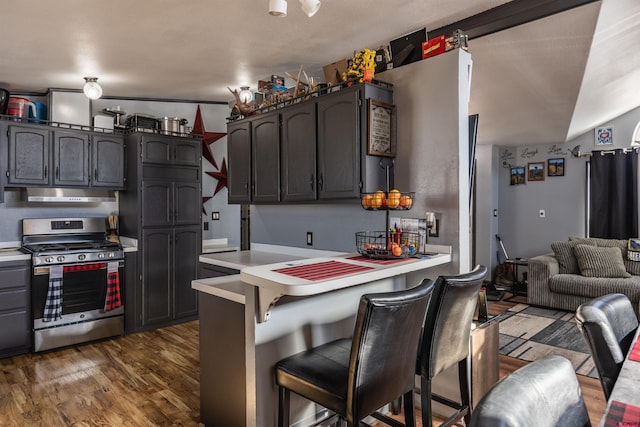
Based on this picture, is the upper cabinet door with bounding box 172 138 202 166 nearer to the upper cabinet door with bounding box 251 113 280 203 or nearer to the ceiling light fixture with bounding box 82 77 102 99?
the ceiling light fixture with bounding box 82 77 102 99

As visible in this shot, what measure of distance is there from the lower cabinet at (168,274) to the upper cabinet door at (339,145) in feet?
8.16

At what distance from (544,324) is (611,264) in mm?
1225

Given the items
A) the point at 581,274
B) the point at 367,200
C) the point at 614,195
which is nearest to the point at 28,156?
the point at 367,200

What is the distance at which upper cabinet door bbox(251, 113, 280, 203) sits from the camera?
129 inches

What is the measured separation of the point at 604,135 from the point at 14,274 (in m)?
7.34

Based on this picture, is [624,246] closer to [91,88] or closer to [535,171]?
[535,171]

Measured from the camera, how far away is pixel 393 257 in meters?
2.30

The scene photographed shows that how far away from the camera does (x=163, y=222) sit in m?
4.63

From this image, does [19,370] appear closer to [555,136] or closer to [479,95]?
[479,95]

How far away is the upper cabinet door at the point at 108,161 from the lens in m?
4.43

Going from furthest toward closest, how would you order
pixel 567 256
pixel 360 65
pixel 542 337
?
pixel 567 256 → pixel 542 337 → pixel 360 65

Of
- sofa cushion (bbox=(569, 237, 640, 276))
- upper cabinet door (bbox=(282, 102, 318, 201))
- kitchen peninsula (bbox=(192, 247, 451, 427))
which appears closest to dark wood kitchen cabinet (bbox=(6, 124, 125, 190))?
upper cabinet door (bbox=(282, 102, 318, 201))

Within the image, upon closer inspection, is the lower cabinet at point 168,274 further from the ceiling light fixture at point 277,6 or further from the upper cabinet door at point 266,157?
the ceiling light fixture at point 277,6

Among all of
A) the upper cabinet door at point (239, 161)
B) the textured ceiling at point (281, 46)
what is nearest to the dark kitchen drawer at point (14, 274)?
the textured ceiling at point (281, 46)
